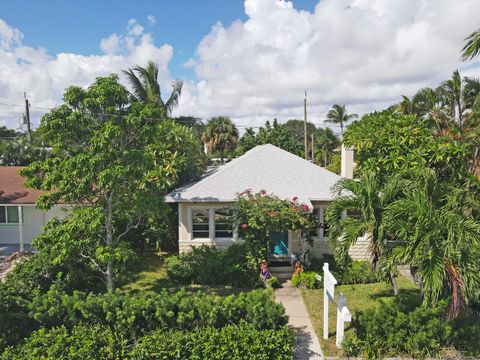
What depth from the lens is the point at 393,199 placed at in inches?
361

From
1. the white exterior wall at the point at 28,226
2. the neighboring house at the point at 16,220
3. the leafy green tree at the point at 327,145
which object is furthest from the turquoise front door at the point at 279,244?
the leafy green tree at the point at 327,145

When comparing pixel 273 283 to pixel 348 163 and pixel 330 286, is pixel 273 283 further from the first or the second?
A: pixel 348 163

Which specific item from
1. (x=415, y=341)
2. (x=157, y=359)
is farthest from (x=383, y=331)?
(x=157, y=359)

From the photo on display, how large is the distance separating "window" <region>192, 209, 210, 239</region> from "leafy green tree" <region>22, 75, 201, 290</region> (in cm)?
396

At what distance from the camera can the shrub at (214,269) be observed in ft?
42.8

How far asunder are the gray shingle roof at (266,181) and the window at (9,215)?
387 inches

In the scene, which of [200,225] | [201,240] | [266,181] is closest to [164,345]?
[201,240]

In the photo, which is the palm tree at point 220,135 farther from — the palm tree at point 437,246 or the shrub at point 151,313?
the palm tree at point 437,246

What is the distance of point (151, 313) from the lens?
27.6 feet

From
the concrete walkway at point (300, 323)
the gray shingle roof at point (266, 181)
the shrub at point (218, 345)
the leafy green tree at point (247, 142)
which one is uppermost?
the leafy green tree at point (247, 142)

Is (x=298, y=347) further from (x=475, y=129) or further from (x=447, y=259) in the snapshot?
(x=475, y=129)

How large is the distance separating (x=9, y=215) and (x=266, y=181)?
13552mm

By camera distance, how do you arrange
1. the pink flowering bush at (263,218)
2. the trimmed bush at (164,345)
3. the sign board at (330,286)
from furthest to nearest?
the pink flowering bush at (263,218) < the sign board at (330,286) < the trimmed bush at (164,345)

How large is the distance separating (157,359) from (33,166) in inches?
237
